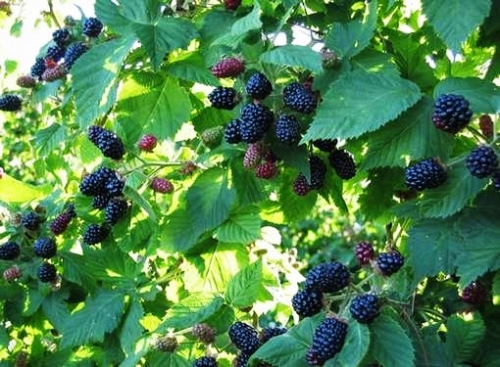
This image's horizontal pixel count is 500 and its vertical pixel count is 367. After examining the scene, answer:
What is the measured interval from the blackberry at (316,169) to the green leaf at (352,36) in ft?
0.94

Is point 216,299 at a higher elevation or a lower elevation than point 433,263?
lower

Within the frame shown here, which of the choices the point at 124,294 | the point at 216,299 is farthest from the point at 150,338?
the point at 124,294

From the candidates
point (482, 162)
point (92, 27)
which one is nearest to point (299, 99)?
point (482, 162)

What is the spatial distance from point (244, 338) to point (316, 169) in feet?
1.53

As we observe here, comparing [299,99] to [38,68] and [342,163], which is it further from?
[38,68]

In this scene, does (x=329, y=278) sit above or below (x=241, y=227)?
above

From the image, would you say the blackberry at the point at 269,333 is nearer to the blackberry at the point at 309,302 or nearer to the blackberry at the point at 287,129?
the blackberry at the point at 309,302

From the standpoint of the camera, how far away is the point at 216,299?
1984mm

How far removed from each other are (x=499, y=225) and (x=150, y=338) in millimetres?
963

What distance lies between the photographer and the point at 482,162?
4.61ft

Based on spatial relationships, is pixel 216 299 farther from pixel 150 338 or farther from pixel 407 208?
pixel 407 208

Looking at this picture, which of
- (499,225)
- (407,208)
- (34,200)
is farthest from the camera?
(34,200)

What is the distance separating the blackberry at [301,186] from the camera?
1956 mm

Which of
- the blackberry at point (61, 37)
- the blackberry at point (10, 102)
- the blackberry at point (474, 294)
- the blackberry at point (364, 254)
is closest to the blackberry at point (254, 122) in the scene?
the blackberry at point (364, 254)
